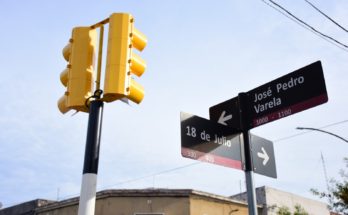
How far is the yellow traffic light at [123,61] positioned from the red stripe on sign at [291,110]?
1.76 m

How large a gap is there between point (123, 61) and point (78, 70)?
55 cm

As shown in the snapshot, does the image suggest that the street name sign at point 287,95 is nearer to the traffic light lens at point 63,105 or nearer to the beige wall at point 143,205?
the traffic light lens at point 63,105

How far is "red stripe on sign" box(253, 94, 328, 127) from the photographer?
4918 mm

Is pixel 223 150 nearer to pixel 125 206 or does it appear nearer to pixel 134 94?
pixel 134 94

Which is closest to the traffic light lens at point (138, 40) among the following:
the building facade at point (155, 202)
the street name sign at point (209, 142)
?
the street name sign at point (209, 142)

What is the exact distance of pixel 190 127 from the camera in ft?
17.1

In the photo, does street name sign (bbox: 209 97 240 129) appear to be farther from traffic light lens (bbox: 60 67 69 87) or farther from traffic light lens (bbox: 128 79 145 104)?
traffic light lens (bbox: 60 67 69 87)

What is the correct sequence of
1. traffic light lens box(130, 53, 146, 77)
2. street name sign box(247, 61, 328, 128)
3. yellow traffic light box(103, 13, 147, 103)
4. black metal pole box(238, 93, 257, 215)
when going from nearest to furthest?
yellow traffic light box(103, 13, 147, 103), traffic light lens box(130, 53, 146, 77), street name sign box(247, 61, 328, 128), black metal pole box(238, 93, 257, 215)

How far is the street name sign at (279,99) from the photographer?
5.04 metres

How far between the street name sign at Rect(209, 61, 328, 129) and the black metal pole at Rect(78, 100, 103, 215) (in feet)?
6.48

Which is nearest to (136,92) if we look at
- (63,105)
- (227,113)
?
(63,105)

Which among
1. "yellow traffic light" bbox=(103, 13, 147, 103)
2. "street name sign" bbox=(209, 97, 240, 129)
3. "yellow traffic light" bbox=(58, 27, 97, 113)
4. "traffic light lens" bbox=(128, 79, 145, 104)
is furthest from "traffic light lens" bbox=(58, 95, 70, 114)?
"street name sign" bbox=(209, 97, 240, 129)

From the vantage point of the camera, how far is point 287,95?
17.4 feet

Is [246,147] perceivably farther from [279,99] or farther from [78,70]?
[78,70]
